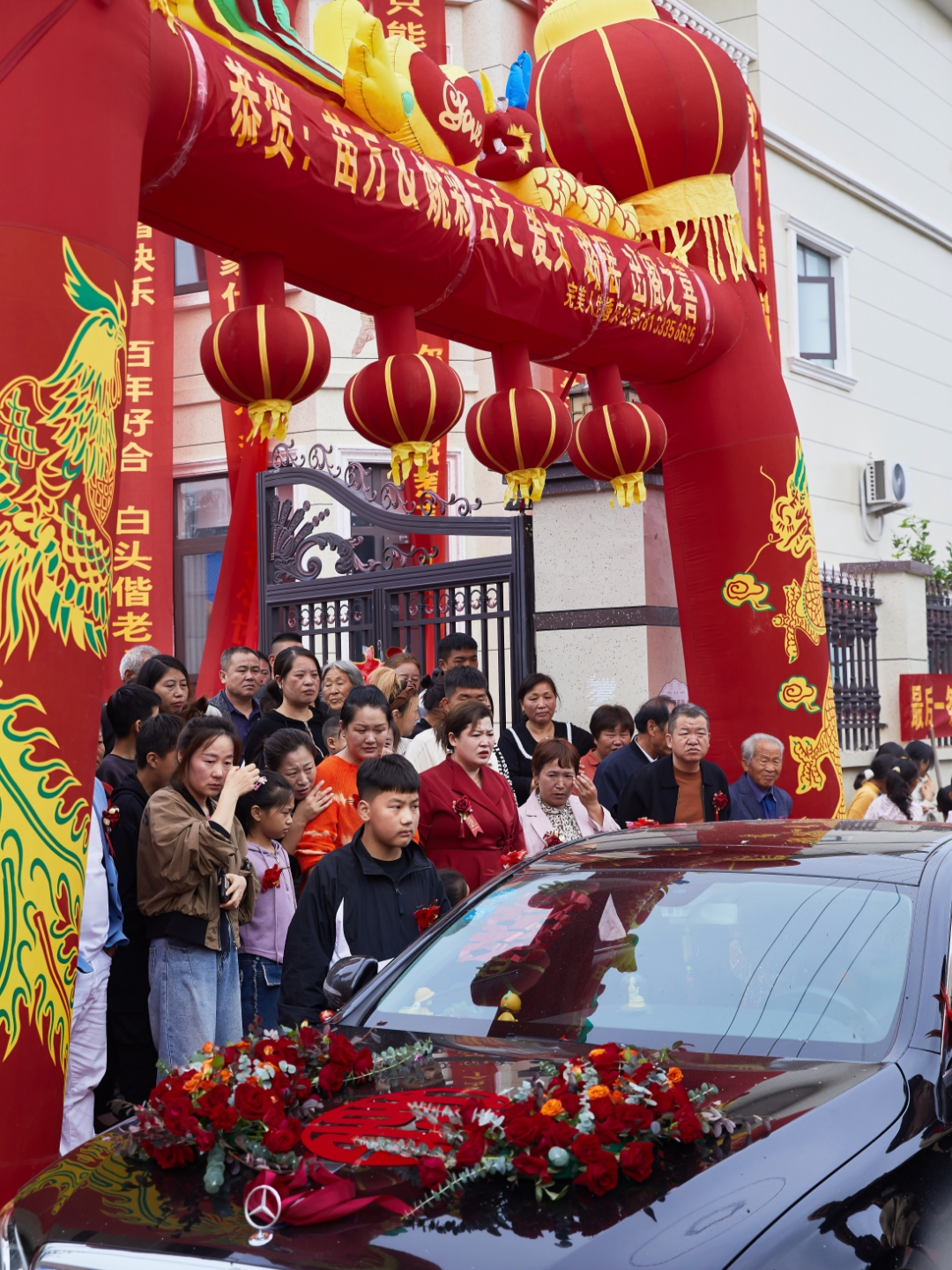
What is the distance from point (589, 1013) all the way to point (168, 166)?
3415 mm

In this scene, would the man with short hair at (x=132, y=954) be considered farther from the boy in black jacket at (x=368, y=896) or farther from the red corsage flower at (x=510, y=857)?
the red corsage flower at (x=510, y=857)

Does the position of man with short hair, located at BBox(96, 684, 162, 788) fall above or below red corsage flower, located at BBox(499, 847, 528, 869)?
above

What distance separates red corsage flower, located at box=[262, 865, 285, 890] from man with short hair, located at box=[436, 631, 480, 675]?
295cm

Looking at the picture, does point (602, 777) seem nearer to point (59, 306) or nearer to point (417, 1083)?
point (59, 306)

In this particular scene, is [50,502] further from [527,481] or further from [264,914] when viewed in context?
[527,481]

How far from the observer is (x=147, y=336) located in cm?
1241

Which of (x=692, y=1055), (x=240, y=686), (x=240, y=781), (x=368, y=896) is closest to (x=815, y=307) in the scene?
(x=240, y=686)

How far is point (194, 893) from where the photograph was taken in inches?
184

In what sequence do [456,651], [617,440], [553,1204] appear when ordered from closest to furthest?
[553,1204]
[617,440]
[456,651]

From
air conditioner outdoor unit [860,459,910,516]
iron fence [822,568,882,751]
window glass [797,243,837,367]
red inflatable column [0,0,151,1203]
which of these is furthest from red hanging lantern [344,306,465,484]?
air conditioner outdoor unit [860,459,910,516]

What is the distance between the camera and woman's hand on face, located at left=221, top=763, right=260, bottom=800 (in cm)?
482

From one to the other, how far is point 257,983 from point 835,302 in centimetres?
1223

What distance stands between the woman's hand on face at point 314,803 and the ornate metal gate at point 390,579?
2.55 meters

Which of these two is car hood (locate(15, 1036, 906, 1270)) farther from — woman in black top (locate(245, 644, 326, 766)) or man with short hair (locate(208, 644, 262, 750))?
man with short hair (locate(208, 644, 262, 750))
